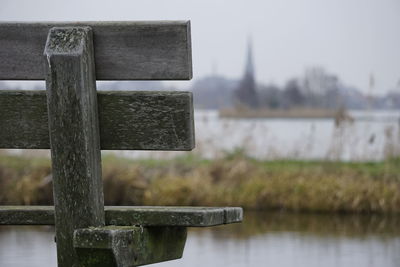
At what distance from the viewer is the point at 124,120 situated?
3297mm

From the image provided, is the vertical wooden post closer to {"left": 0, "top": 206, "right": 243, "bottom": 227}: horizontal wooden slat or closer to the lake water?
{"left": 0, "top": 206, "right": 243, "bottom": 227}: horizontal wooden slat

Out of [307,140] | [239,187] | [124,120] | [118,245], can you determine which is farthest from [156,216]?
[307,140]

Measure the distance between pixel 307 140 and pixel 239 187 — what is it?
80.5 inches

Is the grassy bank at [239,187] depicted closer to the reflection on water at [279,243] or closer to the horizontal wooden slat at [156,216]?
the reflection on water at [279,243]

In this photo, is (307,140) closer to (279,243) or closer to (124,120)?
(279,243)

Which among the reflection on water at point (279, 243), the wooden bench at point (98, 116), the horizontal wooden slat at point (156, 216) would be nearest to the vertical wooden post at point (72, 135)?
the wooden bench at point (98, 116)

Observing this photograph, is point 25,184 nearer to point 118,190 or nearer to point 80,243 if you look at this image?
point 118,190

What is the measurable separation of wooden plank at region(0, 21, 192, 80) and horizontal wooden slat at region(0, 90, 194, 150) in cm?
7

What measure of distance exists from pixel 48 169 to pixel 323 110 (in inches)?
595

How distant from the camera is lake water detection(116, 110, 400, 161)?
1223 cm

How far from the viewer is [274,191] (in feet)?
35.7

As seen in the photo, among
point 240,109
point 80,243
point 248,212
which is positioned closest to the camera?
point 80,243

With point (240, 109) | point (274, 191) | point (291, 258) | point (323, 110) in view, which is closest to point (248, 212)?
point (274, 191)

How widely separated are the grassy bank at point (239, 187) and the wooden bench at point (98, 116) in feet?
24.1
